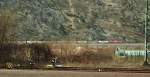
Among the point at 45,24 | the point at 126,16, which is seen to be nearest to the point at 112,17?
the point at 126,16

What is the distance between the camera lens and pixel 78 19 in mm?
43312

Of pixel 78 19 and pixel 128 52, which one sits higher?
pixel 78 19

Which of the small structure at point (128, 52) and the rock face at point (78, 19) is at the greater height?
the rock face at point (78, 19)

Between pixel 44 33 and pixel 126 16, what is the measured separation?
889 centimetres

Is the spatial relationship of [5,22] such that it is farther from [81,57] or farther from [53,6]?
[81,57]

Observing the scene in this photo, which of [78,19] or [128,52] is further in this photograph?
[78,19]

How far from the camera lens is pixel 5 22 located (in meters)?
41.9

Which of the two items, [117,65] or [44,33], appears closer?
[117,65]

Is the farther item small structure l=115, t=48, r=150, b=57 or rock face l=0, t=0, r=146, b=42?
rock face l=0, t=0, r=146, b=42

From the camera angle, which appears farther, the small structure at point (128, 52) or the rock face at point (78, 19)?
the rock face at point (78, 19)

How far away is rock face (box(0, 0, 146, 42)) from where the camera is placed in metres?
42.3

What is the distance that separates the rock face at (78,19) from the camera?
42.3 meters

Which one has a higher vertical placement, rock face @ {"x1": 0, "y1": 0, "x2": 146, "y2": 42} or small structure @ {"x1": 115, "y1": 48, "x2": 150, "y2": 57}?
rock face @ {"x1": 0, "y1": 0, "x2": 146, "y2": 42}

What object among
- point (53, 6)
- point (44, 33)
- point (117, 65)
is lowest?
point (117, 65)
